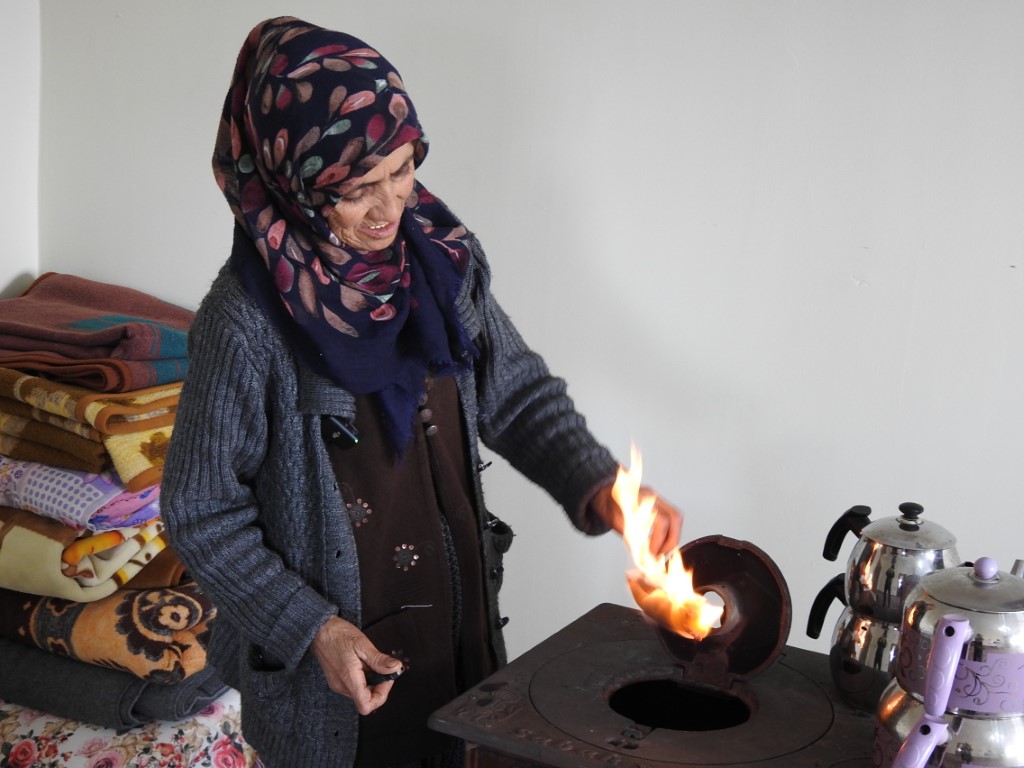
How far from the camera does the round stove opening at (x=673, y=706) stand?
4.15ft

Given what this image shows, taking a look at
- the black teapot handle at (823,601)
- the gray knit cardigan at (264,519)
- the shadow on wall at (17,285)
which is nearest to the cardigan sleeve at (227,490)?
the gray knit cardigan at (264,519)

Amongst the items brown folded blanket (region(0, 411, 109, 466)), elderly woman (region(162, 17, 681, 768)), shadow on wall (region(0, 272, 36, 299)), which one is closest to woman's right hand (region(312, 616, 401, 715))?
elderly woman (region(162, 17, 681, 768))

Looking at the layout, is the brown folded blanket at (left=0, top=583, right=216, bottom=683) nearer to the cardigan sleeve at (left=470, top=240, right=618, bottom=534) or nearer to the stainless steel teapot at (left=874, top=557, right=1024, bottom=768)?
the cardigan sleeve at (left=470, top=240, right=618, bottom=534)

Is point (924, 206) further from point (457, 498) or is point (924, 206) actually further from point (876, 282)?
point (457, 498)

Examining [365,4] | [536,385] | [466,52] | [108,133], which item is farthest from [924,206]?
[108,133]

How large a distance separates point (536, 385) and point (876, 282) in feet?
1.87

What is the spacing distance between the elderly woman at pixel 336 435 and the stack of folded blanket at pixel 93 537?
556mm

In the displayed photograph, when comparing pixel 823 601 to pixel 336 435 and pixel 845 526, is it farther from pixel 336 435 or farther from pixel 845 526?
pixel 336 435

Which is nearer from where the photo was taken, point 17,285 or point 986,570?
point 986,570

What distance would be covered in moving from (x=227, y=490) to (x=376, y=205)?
1.21 feet

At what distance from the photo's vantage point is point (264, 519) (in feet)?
4.34

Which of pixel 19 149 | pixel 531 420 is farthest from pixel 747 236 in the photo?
pixel 19 149

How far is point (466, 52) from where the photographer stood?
75.0 inches

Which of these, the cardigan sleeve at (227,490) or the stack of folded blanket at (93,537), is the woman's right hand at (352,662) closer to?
the cardigan sleeve at (227,490)
